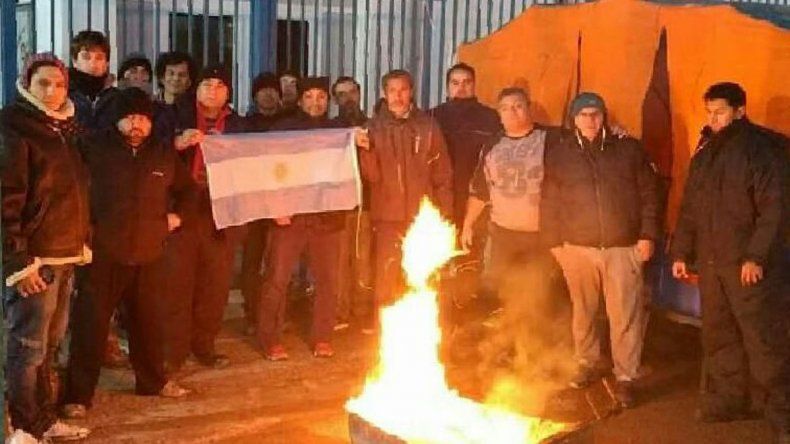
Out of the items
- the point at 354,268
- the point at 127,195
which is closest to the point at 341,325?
the point at 354,268

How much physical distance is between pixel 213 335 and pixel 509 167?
8.51 feet

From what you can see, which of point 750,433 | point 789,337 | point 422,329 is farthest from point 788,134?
→ point 422,329

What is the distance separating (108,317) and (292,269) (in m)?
1.88

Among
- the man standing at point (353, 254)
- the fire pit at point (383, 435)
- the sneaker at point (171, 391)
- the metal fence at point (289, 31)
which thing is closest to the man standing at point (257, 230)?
the man standing at point (353, 254)

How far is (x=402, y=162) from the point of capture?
8.30m

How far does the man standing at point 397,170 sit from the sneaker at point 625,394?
186cm

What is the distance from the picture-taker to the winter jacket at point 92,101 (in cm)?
673

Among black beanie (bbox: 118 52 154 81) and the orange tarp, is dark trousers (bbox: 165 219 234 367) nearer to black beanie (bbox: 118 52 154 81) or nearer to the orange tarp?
black beanie (bbox: 118 52 154 81)

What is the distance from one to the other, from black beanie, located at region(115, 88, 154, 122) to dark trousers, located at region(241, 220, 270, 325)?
2193 millimetres

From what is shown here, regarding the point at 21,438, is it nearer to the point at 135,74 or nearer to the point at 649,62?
the point at 135,74

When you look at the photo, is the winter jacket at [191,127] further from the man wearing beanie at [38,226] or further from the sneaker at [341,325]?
the sneaker at [341,325]

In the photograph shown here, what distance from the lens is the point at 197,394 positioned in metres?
7.57

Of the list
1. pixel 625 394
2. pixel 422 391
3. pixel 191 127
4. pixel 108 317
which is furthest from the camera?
pixel 191 127

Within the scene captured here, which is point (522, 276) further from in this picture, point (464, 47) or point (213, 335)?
point (464, 47)
